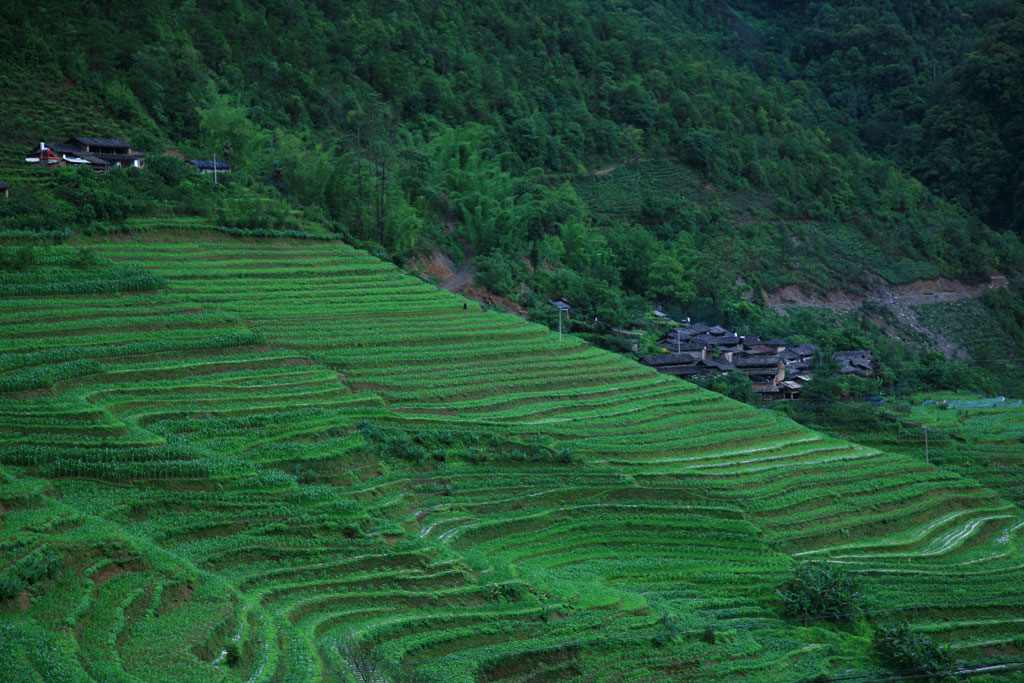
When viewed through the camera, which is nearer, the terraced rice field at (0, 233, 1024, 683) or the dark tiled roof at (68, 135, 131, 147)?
the terraced rice field at (0, 233, 1024, 683)

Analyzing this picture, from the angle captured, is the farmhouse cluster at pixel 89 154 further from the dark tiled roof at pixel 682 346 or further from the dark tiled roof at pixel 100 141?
the dark tiled roof at pixel 682 346

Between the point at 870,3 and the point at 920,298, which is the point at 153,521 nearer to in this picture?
the point at 920,298

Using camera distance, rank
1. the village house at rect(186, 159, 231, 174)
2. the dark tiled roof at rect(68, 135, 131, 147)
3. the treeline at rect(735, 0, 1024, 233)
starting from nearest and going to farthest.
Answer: the dark tiled roof at rect(68, 135, 131, 147) < the village house at rect(186, 159, 231, 174) < the treeline at rect(735, 0, 1024, 233)

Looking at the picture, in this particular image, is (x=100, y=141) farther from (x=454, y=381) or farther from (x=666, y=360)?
(x=666, y=360)

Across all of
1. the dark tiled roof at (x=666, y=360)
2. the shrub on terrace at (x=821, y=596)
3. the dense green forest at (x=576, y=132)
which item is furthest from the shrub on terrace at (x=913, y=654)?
the dense green forest at (x=576, y=132)

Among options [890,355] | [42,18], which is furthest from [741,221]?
[42,18]

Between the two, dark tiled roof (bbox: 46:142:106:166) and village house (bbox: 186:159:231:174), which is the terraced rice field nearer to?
dark tiled roof (bbox: 46:142:106:166)

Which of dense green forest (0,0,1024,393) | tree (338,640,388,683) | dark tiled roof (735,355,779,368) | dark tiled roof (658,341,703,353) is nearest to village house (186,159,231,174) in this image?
dense green forest (0,0,1024,393)
